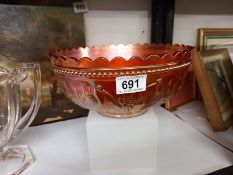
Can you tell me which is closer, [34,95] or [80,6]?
[34,95]

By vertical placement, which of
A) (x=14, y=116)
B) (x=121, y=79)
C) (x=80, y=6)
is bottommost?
(x=14, y=116)

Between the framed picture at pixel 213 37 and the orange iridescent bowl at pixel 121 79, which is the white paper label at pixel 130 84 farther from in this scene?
the framed picture at pixel 213 37

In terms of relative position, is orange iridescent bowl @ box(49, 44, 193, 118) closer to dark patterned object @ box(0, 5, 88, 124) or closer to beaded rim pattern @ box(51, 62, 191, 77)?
beaded rim pattern @ box(51, 62, 191, 77)

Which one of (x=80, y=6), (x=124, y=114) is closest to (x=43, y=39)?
(x=80, y=6)

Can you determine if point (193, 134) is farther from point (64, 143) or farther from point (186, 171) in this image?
point (64, 143)

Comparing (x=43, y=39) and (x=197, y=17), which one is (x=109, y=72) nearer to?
(x=43, y=39)

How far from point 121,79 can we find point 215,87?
37 cm


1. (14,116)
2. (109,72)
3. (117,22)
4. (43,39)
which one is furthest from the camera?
(117,22)

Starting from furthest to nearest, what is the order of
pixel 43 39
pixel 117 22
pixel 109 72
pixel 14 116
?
pixel 117 22, pixel 43 39, pixel 14 116, pixel 109 72

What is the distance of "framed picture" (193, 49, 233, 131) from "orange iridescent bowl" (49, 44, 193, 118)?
22 centimetres

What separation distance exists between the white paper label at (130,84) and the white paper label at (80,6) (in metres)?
0.37

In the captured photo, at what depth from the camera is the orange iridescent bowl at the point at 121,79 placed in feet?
1.17

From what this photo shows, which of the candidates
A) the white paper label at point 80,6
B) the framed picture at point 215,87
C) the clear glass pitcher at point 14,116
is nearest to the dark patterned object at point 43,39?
the white paper label at point 80,6

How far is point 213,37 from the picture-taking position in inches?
31.9
